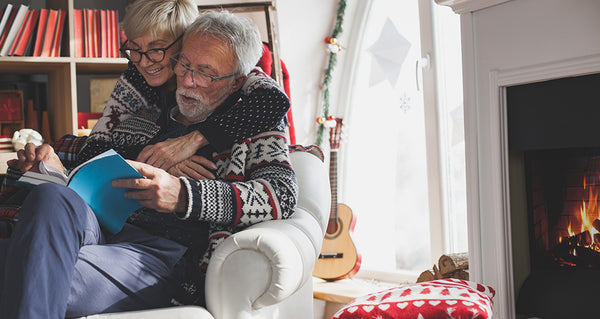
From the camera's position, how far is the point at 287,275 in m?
1.25

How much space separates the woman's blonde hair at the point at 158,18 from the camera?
1.71 metres

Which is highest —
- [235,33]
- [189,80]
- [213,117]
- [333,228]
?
[235,33]

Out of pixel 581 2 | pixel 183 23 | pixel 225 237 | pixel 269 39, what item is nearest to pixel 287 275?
pixel 225 237

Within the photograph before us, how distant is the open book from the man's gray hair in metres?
0.47

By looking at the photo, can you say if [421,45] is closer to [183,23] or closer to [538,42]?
[538,42]

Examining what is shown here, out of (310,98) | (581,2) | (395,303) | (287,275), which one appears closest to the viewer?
(287,275)

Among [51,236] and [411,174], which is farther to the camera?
[411,174]

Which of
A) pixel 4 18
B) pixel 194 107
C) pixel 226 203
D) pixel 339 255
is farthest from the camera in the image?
pixel 339 255

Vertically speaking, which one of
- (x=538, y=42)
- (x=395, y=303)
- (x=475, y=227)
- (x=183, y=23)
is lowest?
(x=395, y=303)

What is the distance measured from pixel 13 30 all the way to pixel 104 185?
6.12ft

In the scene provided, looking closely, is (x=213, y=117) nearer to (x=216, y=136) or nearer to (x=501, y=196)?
(x=216, y=136)

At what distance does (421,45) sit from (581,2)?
1.28 metres

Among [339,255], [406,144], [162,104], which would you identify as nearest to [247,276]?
[162,104]

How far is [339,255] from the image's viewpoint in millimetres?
3008
